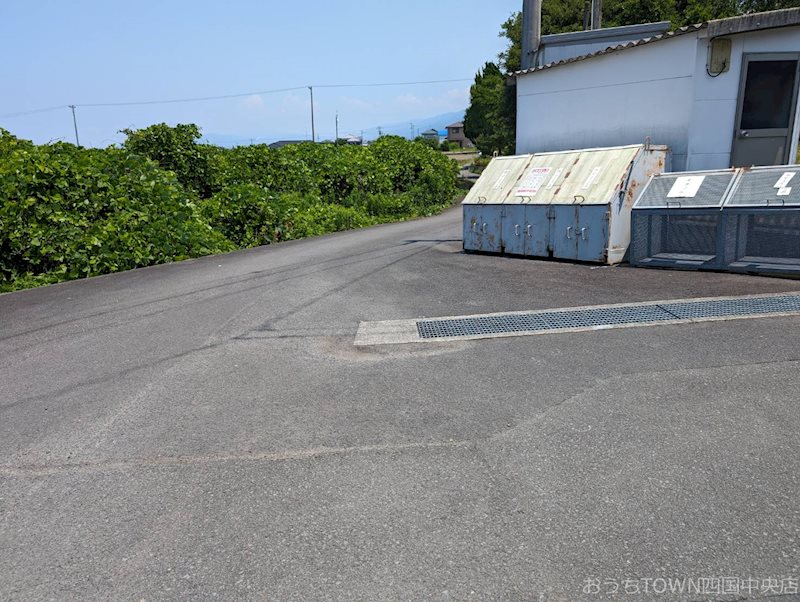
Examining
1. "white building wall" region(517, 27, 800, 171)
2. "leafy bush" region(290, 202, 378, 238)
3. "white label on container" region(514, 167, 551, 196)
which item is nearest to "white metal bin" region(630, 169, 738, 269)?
"white building wall" region(517, 27, 800, 171)

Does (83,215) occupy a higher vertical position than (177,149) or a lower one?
lower

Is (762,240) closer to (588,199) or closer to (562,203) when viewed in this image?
(588,199)

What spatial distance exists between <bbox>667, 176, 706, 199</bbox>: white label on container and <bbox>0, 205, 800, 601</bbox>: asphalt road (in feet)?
10.3

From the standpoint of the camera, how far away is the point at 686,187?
873cm

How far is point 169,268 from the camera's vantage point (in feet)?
37.0

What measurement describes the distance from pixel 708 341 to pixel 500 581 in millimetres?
4047

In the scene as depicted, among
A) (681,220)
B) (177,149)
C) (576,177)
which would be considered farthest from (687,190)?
(177,149)

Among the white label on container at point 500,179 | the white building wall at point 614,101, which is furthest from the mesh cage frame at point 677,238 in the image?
the white label on container at point 500,179

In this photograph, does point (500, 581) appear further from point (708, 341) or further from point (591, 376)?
point (708, 341)

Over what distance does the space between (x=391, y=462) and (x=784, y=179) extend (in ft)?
24.5

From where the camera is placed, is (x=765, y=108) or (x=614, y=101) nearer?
(x=765, y=108)

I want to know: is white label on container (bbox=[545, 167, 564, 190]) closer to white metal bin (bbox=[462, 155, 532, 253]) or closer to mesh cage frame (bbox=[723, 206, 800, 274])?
white metal bin (bbox=[462, 155, 532, 253])

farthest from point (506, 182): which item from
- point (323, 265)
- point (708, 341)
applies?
point (708, 341)

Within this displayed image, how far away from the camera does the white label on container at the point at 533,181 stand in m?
10.3
